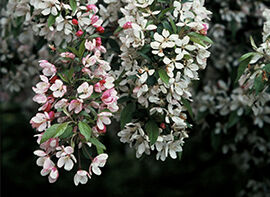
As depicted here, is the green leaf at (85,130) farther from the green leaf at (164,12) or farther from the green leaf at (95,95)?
the green leaf at (164,12)

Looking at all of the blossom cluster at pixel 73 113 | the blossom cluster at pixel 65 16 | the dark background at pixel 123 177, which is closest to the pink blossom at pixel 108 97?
the blossom cluster at pixel 73 113

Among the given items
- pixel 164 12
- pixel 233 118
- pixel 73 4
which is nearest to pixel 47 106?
pixel 73 4

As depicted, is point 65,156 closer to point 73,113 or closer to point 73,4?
point 73,113

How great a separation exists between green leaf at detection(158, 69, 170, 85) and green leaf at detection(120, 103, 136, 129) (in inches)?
11.6

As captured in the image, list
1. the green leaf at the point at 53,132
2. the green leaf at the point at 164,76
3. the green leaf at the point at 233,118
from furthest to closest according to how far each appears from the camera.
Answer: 1. the green leaf at the point at 233,118
2. the green leaf at the point at 164,76
3. the green leaf at the point at 53,132

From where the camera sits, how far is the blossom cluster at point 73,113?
60.9 inches

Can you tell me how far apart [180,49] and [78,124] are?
1.79 feet

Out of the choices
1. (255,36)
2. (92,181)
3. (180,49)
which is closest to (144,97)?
(180,49)

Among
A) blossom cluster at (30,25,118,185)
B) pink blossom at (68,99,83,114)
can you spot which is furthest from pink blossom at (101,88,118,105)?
pink blossom at (68,99,83,114)

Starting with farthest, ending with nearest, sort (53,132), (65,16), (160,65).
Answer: (65,16)
(160,65)
(53,132)

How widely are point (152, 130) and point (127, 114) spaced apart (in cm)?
19

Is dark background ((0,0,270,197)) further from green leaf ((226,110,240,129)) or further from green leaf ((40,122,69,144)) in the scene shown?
green leaf ((40,122,69,144))

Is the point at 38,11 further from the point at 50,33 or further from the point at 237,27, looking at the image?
the point at 237,27

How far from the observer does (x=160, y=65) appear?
6.02ft
